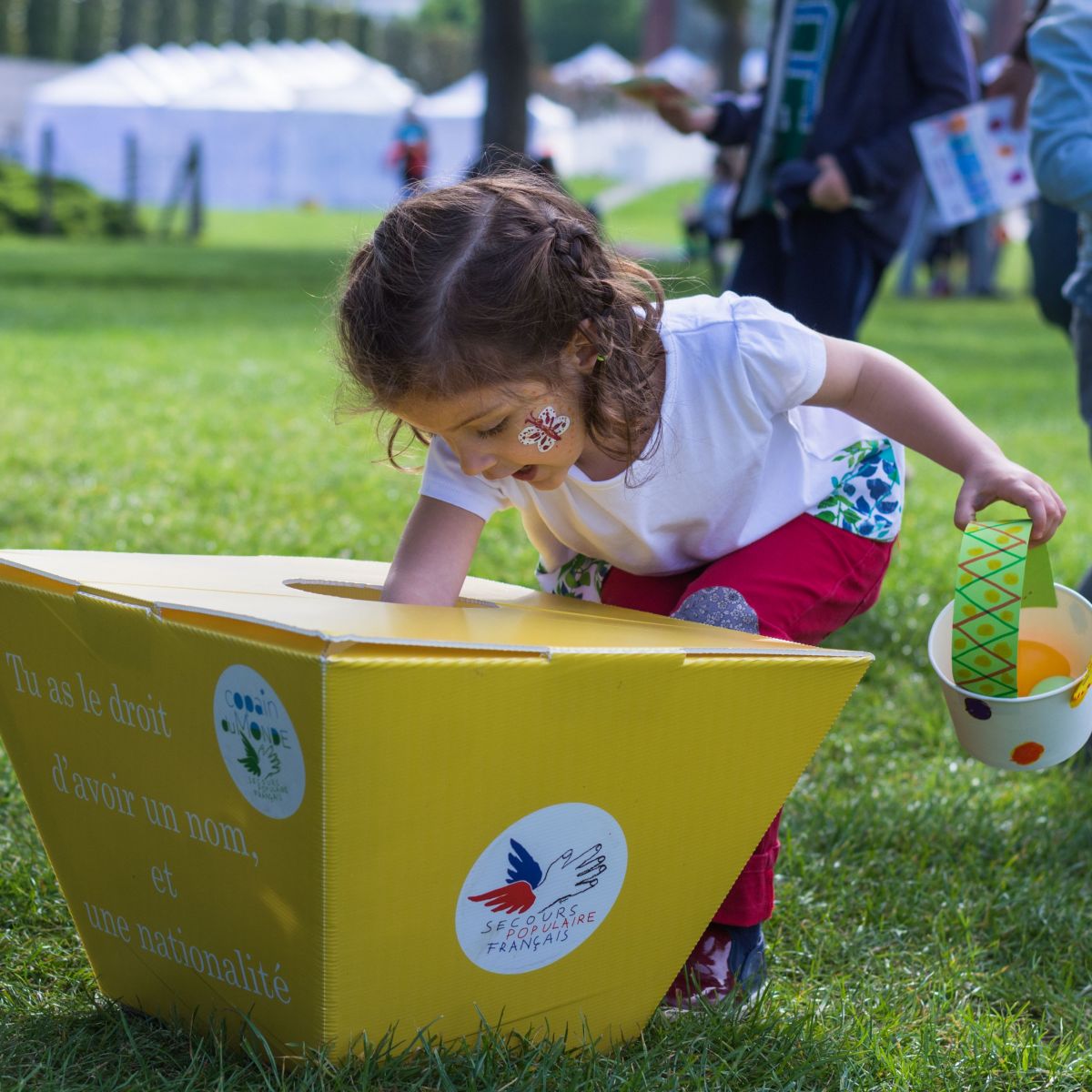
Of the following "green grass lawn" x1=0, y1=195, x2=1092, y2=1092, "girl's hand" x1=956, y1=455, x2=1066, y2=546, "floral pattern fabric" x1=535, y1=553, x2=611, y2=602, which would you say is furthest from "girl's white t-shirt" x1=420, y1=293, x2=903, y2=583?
"green grass lawn" x1=0, y1=195, x2=1092, y2=1092

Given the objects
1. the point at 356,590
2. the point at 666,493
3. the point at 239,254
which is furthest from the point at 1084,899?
the point at 239,254

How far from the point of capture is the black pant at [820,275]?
310 centimetres

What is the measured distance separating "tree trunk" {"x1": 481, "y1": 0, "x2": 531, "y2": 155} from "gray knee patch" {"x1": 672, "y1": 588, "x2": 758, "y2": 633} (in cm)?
1116

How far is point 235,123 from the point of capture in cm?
2683

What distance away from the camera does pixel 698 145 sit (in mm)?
36625

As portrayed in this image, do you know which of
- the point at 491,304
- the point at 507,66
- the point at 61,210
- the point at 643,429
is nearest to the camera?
the point at 491,304

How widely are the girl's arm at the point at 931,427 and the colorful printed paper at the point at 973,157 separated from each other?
141 cm

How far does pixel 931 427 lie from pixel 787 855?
0.64 m

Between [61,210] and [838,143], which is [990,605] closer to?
[838,143]

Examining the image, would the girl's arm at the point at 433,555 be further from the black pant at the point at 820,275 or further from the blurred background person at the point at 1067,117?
the black pant at the point at 820,275

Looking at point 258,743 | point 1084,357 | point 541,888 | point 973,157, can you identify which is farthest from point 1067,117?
point 258,743

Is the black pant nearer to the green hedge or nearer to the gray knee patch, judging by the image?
the gray knee patch

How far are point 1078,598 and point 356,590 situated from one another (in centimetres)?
86

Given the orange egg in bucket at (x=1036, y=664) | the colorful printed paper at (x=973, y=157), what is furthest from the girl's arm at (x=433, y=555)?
the colorful printed paper at (x=973, y=157)
